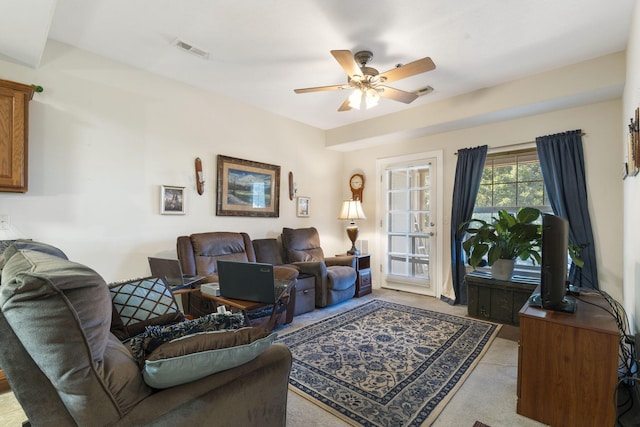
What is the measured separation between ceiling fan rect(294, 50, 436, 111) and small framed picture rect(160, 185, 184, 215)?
1.78 meters

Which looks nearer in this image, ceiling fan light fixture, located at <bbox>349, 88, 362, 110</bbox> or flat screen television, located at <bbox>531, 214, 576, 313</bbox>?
flat screen television, located at <bbox>531, 214, 576, 313</bbox>

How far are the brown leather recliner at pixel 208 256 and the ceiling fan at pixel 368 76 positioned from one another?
73.8 inches

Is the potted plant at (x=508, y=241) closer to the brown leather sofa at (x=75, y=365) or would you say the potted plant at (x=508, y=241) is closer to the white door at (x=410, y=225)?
the white door at (x=410, y=225)

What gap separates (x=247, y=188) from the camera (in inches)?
163

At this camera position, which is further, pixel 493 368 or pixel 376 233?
pixel 376 233

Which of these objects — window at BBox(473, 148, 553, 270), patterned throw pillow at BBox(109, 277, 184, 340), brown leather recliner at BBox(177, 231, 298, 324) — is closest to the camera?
patterned throw pillow at BBox(109, 277, 184, 340)

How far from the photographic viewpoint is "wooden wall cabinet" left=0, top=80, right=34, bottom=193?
229 centimetres

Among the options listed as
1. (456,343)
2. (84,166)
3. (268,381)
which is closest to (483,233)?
(456,343)

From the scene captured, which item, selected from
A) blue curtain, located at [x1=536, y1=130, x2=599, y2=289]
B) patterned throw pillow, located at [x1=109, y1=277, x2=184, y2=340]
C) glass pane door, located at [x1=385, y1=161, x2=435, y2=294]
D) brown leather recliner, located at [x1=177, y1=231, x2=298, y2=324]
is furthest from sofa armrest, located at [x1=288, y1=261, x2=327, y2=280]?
blue curtain, located at [x1=536, y1=130, x2=599, y2=289]

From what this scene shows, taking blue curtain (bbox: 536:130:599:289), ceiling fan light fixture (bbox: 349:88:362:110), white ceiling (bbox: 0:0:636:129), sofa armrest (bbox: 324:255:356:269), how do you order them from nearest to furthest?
1. white ceiling (bbox: 0:0:636:129)
2. ceiling fan light fixture (bbox: 349:88:362:110)
3. blue curtain (bbox: 536:130:599:289)
4. sofa armrest (bbox: 324:255:356:269)

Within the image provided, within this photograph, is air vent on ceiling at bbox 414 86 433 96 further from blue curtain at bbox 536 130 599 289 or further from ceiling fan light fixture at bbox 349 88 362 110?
blue curtain at bbox 536 130 599 289

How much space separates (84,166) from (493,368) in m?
3.93

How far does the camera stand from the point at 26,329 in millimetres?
841

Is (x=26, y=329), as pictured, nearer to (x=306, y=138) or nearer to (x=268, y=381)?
(x=268, y=381)
